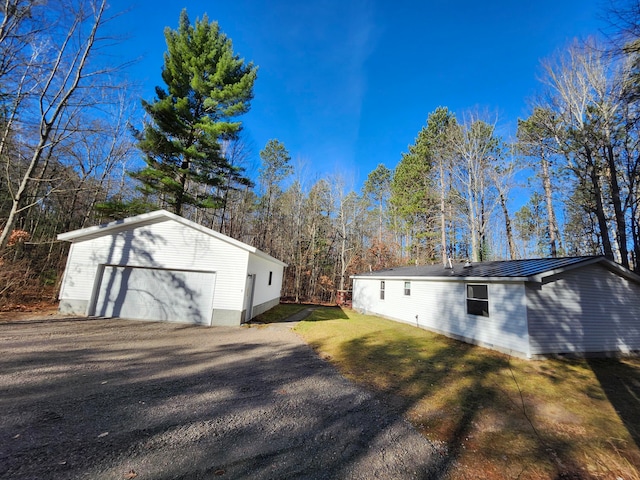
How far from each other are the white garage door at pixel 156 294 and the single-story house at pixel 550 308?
989cm

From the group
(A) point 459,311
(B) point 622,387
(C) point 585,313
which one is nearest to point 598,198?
(C) point 585,313

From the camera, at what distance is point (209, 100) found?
47.2ft

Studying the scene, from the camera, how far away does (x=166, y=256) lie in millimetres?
10336

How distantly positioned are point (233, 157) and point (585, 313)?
68.9 feet

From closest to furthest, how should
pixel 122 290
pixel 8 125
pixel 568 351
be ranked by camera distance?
pixel 568 351
pixel 8 125
pixel 122 290

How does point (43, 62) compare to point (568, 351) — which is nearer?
point (568, 351)

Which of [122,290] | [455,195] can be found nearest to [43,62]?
[122,290]

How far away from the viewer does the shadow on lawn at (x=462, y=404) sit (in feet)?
9.83

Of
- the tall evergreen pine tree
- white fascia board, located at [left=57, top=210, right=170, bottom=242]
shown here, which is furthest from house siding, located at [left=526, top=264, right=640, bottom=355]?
the tall evergreen pine tree

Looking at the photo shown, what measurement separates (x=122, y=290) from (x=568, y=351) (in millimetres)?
15599

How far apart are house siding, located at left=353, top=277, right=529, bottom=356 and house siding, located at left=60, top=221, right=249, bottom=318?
323 inches

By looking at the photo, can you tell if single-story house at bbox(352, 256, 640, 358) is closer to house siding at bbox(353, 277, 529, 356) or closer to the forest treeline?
house siding at bbox(353, 277, 529, 356)

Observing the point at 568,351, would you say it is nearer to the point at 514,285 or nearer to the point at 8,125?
the point at 514,285

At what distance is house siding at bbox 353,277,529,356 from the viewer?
25.4 feet
